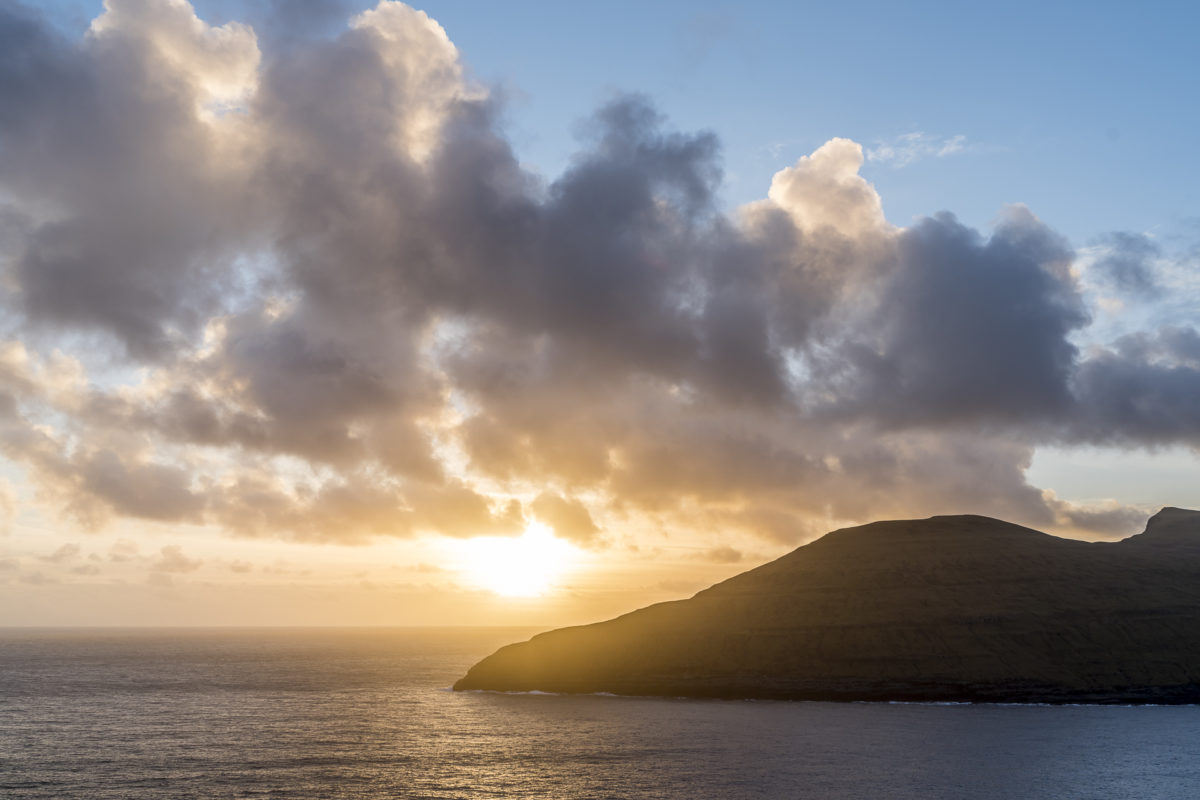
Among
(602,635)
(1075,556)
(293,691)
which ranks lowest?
(293,691)

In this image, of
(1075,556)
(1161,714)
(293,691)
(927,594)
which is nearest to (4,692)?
(293,691)

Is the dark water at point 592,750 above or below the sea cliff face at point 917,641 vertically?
below

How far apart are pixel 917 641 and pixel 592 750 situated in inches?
3556

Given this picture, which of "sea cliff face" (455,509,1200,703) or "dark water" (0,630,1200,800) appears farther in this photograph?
"sea cliff face" (455,509,1200,703)

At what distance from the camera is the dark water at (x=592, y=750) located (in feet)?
277

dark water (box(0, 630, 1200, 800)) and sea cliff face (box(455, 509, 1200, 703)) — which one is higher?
sea cliff face (box(455, 509, 1200, 703))

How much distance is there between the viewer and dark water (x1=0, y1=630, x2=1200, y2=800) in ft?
277

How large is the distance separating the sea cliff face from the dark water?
10.8m

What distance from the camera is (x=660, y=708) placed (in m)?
144

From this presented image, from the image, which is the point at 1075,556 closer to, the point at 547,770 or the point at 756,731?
the point at 756,731

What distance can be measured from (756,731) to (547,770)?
37.5 metres

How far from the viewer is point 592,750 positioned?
10469 cm

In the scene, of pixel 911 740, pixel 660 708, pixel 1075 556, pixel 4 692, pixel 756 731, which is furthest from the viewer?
pixel 1075 556

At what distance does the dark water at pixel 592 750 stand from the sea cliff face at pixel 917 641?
10.8 metres
